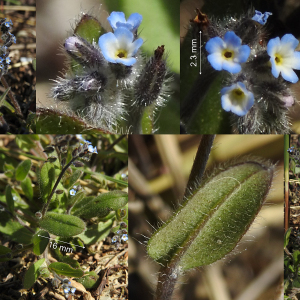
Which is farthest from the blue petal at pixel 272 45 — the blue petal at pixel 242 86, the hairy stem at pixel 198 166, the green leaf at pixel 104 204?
the green leaf at pixel 104 204

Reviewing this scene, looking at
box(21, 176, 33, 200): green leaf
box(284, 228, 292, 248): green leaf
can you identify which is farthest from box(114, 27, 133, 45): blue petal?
box(284, 228, 292, 248): green leaf

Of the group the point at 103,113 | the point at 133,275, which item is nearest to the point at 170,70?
the point at 103,113

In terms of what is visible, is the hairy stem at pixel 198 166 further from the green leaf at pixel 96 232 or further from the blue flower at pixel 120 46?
the blue flower at pixel 120 46

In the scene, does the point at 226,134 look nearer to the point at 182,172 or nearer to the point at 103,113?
the point at 182,172

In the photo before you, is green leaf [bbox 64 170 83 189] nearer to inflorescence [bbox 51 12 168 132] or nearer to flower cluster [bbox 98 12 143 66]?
inflorescence [bbox 51 12 168 132]

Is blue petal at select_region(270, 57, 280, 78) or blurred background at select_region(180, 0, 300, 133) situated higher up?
blurred background at select_region(180, 0, 300, 133)

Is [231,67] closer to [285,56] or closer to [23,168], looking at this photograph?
[285,56]
